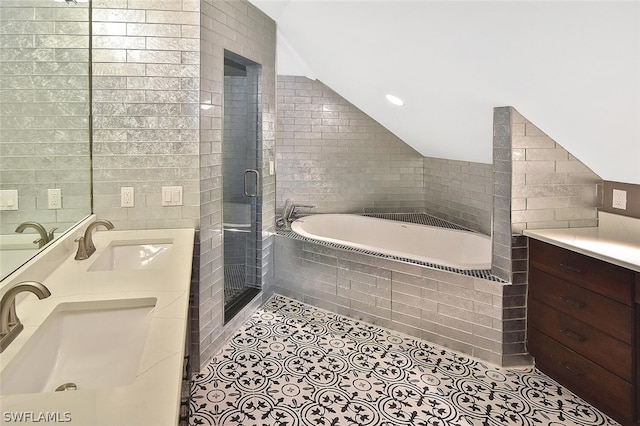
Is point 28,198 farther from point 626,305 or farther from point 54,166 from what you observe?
point 626,305

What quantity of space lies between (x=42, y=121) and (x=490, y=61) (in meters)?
2.11

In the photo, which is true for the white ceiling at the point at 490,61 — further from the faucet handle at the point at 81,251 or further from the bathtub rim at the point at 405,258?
the faucet handle at the point at 81,251

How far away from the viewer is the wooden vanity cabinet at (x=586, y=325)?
2105 millimetres

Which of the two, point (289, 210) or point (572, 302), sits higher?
point (289, 210)

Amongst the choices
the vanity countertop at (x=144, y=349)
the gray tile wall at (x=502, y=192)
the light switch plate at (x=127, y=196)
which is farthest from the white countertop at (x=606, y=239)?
the light switch plate at (x=127, y=196)

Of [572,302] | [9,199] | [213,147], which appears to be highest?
[213,147]

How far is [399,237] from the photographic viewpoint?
446cm

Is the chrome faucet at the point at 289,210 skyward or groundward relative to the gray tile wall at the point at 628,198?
groundward

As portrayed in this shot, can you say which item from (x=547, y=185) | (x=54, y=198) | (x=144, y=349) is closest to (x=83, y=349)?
(x=144, y=349)

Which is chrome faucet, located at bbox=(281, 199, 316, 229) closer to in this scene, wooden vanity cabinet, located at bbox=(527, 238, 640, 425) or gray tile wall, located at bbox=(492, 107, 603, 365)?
gray tile wall, located at bbox=(492, 107, 603, 365)

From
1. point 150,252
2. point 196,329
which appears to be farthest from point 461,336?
point 150,252

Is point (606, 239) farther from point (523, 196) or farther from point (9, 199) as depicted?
point (9, 199)

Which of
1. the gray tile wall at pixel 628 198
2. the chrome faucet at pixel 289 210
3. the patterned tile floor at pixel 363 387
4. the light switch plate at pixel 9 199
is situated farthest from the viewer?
the chrome faucet at pixel 289 210

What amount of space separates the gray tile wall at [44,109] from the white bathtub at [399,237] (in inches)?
80.1
